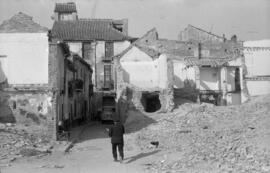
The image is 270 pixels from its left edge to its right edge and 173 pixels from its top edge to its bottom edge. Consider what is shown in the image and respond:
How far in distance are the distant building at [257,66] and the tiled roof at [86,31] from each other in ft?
54.2

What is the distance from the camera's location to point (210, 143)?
56.9 ft

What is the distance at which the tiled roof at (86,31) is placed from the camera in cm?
5359

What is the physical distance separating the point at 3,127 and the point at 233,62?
30180 mm

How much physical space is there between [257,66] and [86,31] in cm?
2314

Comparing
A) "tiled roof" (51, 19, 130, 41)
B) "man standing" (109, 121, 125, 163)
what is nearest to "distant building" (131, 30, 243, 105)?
"tiled roof" (51, 19, 130, 41)

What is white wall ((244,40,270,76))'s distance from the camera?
46000mm

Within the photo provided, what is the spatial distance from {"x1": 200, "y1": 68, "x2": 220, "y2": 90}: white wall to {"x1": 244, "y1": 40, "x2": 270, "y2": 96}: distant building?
3.26 meters

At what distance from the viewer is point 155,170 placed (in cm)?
1327

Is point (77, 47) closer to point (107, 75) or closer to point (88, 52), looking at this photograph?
point (88, 52)

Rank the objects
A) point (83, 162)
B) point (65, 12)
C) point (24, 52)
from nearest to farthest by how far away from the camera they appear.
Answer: point (83, 162)
point (24, 52)
point (65, 12)

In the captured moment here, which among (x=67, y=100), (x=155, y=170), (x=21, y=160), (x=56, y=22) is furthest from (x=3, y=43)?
(x=56, y=22)

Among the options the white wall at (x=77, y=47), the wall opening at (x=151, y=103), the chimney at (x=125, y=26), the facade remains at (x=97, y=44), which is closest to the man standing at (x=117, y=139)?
the wall opening at (x=151, y=103)

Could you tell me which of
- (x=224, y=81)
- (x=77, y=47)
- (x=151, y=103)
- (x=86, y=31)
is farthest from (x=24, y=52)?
(x=86, y=31)

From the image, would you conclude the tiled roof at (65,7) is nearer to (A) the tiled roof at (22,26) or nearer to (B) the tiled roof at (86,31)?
(B) the tiled roof at (86,31)
